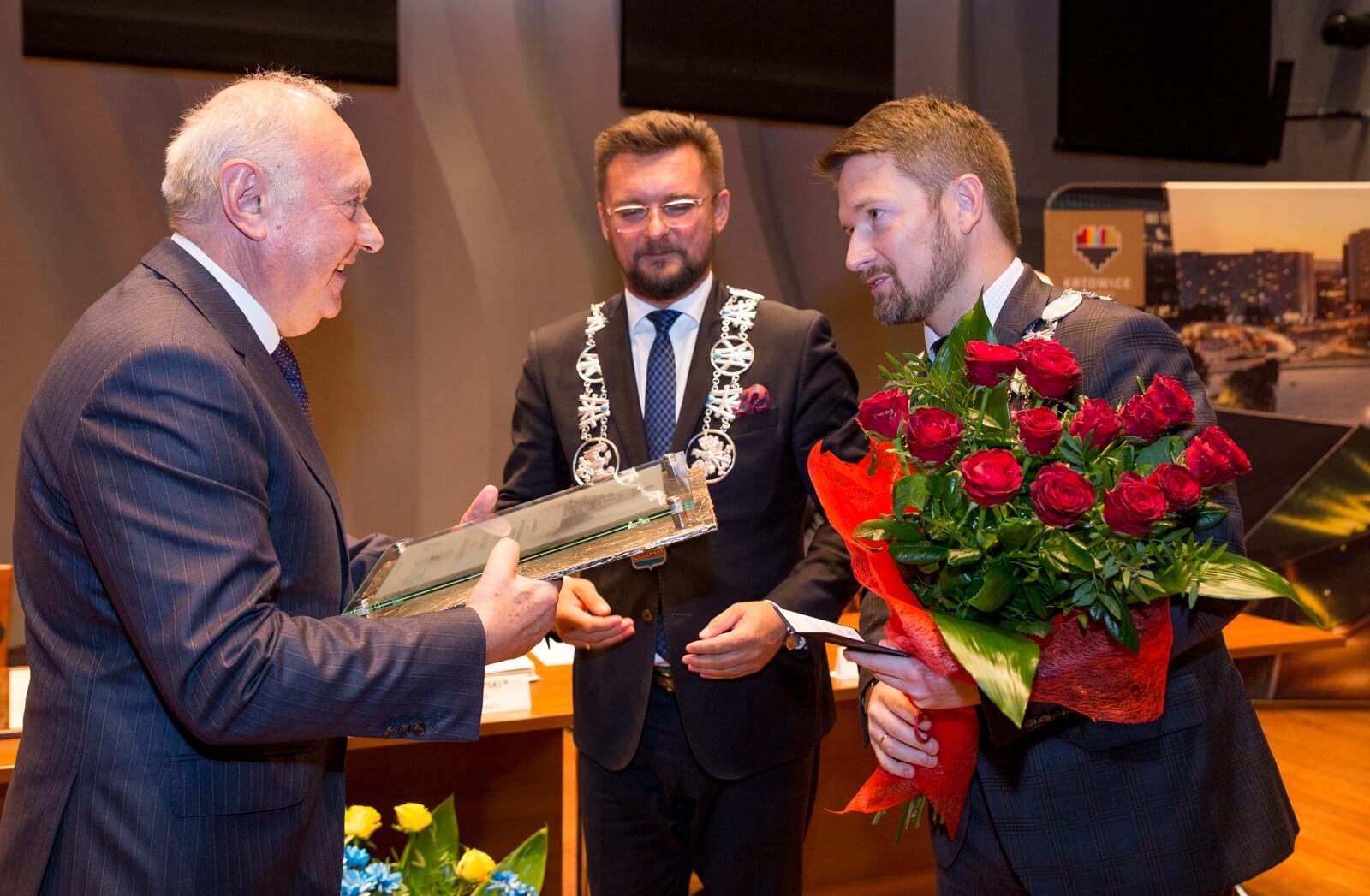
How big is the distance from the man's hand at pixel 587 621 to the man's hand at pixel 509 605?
0.54 meters

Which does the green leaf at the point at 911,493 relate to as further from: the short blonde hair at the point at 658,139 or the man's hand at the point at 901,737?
the short blonde hair at the point at 658,139

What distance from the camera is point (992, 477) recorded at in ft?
3.85

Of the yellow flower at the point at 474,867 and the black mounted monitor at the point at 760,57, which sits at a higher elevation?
the black mounted monitor at the point at 760,57

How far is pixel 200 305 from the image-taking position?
1401 millimetres

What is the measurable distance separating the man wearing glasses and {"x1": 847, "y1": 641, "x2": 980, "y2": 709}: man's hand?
60cm

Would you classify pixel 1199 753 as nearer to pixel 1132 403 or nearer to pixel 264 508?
pixel 1132 403

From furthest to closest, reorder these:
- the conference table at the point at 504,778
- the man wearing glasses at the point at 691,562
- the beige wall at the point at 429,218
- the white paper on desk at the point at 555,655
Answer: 1. the beige wall at the point at 429,218
2. the white paper on desk at the point at 555,655
3. the conference table at the point at 504,778
4. the man wearing glasses at the point at 691,562

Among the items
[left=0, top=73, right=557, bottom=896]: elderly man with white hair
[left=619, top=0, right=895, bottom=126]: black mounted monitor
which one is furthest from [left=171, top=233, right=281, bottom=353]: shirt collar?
[left=619, top=0, right=895, bottom=126]: black mounted monitor

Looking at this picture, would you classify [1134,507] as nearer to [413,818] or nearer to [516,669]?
[413,818]

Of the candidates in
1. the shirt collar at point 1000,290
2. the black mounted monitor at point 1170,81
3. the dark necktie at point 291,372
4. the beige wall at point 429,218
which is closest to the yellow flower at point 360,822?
the dark necktie at point 291,372

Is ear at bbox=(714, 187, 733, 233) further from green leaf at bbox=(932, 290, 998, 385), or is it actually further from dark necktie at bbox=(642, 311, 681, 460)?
green leaf at bbox=(932, 290, 998, 385)

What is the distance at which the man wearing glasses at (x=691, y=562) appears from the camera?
2.14 meters

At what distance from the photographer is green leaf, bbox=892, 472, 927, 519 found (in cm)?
127

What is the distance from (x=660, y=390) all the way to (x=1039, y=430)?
1.20 m
